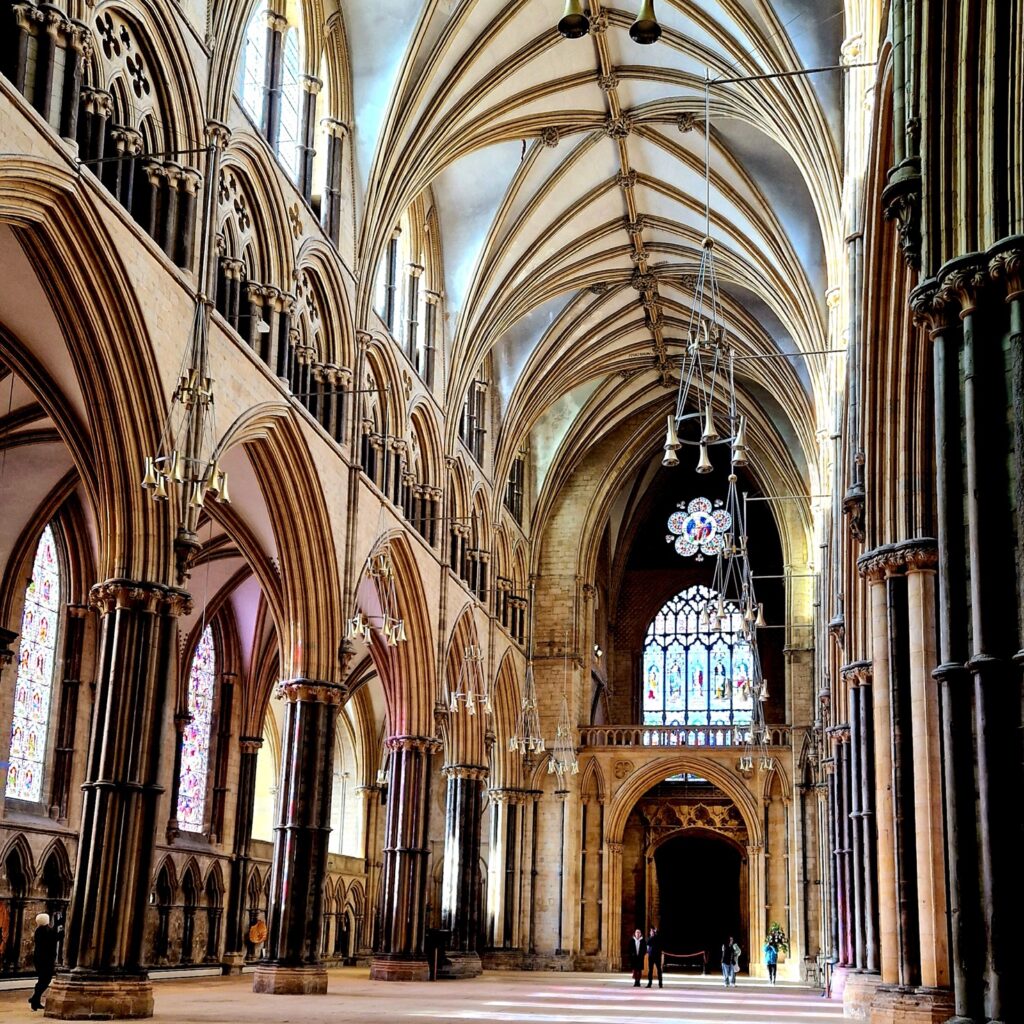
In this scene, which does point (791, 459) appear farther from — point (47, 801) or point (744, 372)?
point (47, 801)

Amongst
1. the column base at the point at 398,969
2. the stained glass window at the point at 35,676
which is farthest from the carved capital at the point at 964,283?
the column base at the point at 398,969

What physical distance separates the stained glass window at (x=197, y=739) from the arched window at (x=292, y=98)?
11451 mm

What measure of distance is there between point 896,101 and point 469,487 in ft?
67.4

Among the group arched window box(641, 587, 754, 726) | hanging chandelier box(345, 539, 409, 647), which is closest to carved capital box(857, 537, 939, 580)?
hanging chandelier box(345, 539, 409, 647)

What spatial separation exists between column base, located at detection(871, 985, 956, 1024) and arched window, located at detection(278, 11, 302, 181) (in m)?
14.1

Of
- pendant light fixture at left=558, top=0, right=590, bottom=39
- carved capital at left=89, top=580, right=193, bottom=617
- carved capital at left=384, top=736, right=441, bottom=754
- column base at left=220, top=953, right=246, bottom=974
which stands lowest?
column base at left=220, top=953, right=246, bottom=974

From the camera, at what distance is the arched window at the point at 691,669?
4116 centimetres

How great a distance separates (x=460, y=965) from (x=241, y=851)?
16.9 ft

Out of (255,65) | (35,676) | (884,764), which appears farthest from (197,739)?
(884,764)

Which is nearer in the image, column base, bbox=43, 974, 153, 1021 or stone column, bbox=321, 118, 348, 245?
column base, bbox=43, 974, 153, 1021

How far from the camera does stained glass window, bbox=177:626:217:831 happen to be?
28031 millimetres

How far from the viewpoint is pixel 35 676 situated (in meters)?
23.3

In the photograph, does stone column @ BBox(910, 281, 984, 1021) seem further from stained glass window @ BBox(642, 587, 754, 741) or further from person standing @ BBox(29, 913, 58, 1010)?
stained glass window @ BBox(642, 587, 754, 741)

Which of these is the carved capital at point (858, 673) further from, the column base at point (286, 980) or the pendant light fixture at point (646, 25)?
the pendant light fixture at point (646, 25)
